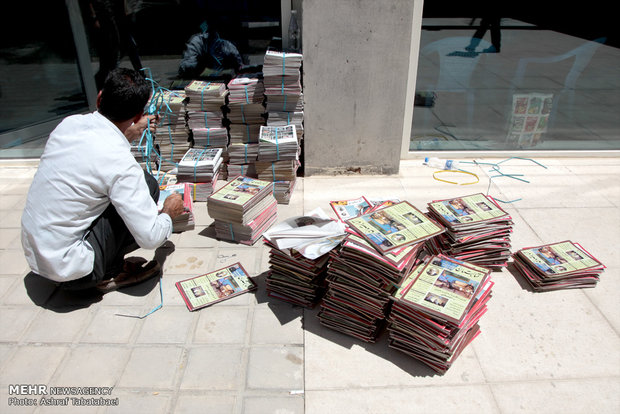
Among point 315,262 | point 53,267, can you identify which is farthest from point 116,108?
point 315,262

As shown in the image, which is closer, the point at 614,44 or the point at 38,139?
the point at 614,44

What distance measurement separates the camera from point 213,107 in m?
4.49

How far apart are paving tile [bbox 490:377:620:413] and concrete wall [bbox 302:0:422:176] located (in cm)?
279

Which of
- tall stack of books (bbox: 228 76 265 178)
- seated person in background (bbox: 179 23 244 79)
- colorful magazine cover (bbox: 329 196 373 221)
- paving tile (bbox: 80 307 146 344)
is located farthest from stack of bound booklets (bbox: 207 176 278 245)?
seated person in background (bbox: 179 23 244 79)

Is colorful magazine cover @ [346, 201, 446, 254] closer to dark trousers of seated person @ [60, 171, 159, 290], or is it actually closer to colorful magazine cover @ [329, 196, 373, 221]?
colorful magazine cover @ [329, 196, 373, 221]

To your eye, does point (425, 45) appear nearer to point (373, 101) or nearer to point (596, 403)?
point (373, 101)

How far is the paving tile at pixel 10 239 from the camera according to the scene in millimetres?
3684

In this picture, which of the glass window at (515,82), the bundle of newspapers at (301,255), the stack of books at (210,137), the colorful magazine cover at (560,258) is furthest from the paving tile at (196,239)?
the glass window at (515,82)

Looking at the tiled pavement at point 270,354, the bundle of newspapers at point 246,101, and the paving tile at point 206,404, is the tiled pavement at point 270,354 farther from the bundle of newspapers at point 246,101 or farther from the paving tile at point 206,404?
the bundle of newspapers at point 246,101

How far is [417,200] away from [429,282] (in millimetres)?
1822

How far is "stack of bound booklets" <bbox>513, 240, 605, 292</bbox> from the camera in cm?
317

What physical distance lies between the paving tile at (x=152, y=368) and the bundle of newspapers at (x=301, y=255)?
2.53ft

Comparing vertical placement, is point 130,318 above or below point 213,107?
below

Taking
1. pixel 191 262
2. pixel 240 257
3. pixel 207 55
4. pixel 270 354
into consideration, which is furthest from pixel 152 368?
pixel 207 55
